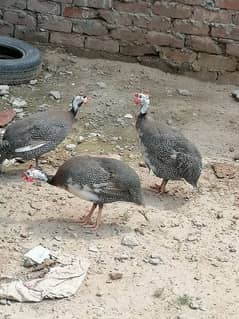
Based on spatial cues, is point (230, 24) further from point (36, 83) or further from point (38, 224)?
point (38, 224)

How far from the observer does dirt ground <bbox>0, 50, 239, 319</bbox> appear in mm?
4391

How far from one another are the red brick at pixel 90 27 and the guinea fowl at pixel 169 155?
2.38 m

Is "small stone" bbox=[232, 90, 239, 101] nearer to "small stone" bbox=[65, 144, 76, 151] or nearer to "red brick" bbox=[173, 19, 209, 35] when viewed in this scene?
"red brick" bbox=[173, 19, 209, 35]

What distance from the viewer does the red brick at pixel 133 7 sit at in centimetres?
757

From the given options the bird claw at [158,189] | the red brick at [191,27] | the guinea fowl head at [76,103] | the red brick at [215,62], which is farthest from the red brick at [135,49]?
the bird claw at [158,189]

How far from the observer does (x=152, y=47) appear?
7.73 m

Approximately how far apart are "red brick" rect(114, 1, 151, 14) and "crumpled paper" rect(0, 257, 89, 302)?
3671mm

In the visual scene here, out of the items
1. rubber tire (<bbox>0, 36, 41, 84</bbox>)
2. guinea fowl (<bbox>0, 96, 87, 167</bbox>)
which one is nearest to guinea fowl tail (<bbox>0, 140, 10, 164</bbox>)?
guinea fowl (<bbox>0, 96, 87, 167</bbox>)

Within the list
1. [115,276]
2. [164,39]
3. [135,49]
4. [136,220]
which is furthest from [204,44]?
[115,276]

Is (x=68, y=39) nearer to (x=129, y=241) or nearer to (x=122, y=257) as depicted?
(x=129, y=241)

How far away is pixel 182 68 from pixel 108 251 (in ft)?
10.8

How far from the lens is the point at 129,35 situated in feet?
25.4

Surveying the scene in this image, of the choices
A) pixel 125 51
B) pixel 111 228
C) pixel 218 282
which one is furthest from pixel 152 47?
pixel 218 282

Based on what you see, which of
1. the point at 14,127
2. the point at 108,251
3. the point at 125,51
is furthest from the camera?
the point at 125,51
